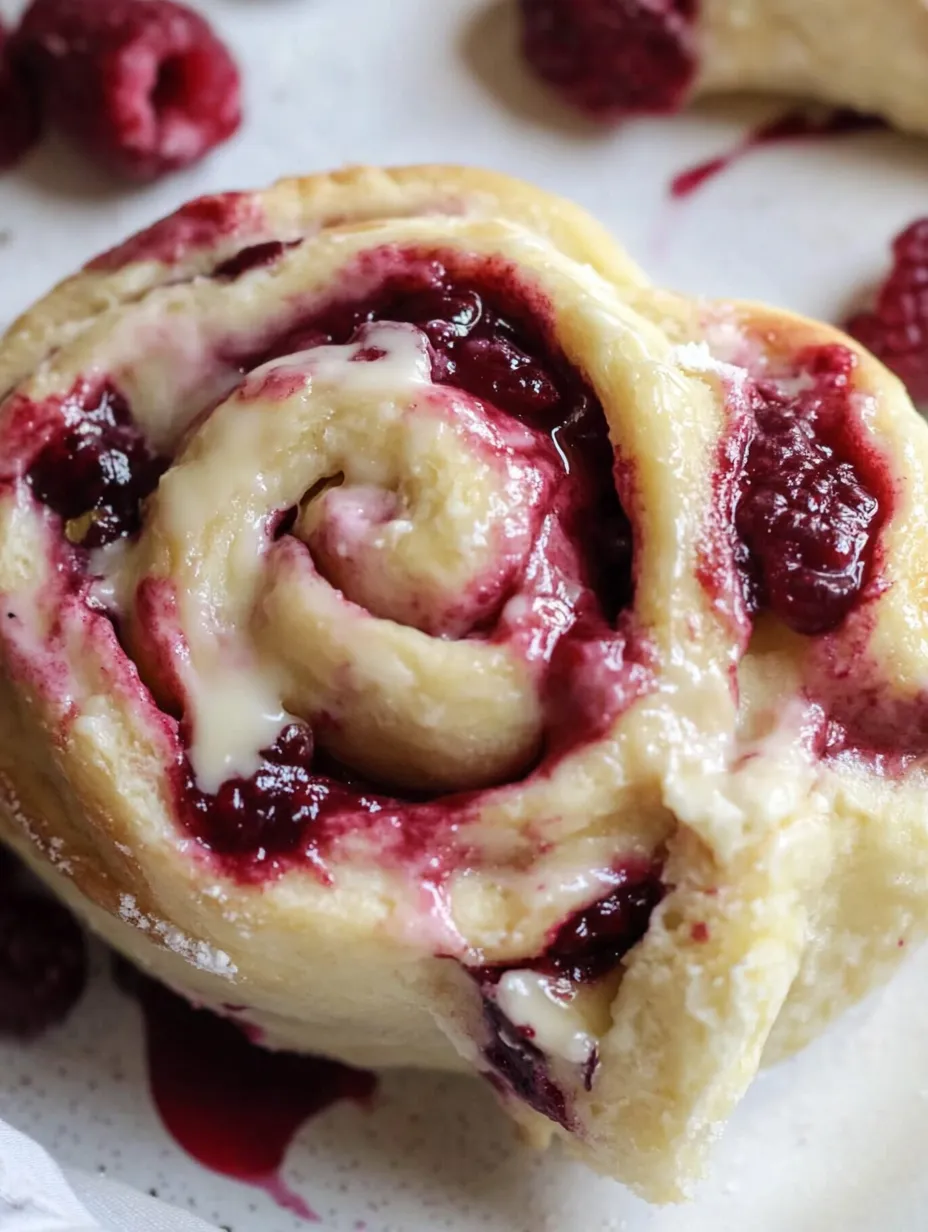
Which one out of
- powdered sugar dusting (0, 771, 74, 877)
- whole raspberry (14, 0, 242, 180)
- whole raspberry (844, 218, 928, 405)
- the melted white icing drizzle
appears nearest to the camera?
the melted white icing drizzle

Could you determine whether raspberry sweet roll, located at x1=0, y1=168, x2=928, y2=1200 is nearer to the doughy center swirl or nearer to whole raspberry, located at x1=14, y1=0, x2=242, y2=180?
the doughy center swirl

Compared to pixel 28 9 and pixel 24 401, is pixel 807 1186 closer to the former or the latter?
pixel 24 401

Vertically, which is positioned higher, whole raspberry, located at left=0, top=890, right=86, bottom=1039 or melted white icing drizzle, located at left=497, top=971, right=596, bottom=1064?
melted white icing drizzle, located at left=497, top=971, right=596, bottom=1064

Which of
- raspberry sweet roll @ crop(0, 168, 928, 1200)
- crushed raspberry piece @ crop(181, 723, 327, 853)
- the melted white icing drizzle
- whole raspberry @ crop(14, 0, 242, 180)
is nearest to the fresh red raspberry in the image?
whole raspberry @ crop(14, 0, 242, 180)

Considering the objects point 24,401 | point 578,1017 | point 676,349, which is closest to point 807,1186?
point 578,1017

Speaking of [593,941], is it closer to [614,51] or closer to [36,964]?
[36,964]

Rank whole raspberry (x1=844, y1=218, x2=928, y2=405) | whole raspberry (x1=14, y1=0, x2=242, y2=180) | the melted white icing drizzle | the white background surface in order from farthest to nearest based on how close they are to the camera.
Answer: whole raspberry (x1=14, y1=0, x2=242, y2=180) < whole raspberry (x1=844, y1=218, x2=928, y2=405) < the white background surface < the melted white icing drizzle

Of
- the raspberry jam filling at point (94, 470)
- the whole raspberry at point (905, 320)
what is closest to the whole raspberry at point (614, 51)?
the whole raspberry at point (905, 320)

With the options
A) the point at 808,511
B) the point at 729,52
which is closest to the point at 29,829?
the point at 808,511
